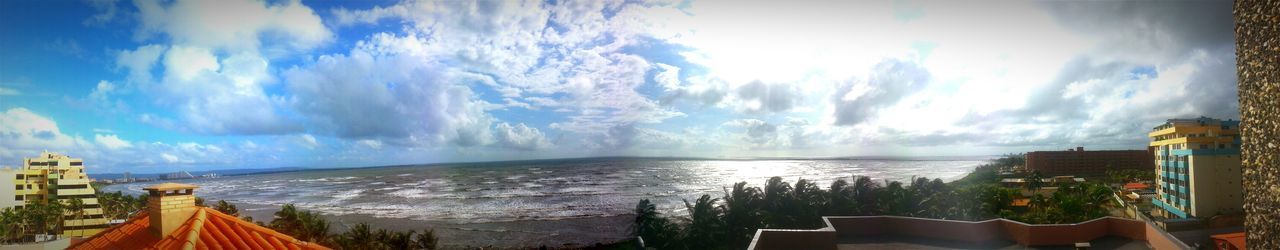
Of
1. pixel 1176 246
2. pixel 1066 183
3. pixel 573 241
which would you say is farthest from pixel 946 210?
pixel 1176 246

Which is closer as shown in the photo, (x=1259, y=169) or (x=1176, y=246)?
(x=1259, y=169)

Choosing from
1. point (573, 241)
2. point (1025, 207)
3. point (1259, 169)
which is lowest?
point (573, 241)

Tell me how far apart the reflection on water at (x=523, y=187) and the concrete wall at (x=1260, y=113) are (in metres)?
16.6

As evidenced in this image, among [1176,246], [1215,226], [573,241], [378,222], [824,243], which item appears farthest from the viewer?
[378,222]

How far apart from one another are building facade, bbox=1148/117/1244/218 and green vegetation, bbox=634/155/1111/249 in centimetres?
233

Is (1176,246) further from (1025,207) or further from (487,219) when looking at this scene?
(487,219)

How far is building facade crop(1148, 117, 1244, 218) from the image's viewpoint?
9.09 m

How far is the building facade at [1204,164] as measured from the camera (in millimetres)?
9094

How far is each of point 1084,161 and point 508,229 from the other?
16490 mm

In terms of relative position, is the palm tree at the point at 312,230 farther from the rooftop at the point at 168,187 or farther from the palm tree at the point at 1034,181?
the palm tree at the point at 1034,181

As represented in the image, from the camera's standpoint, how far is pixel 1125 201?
12914mm

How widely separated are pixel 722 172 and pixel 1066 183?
1209cm

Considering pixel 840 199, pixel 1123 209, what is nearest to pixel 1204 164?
pixel 1123 209

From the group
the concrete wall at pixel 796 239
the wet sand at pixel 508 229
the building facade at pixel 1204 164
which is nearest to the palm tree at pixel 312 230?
the wet sand at pixel 508 229
